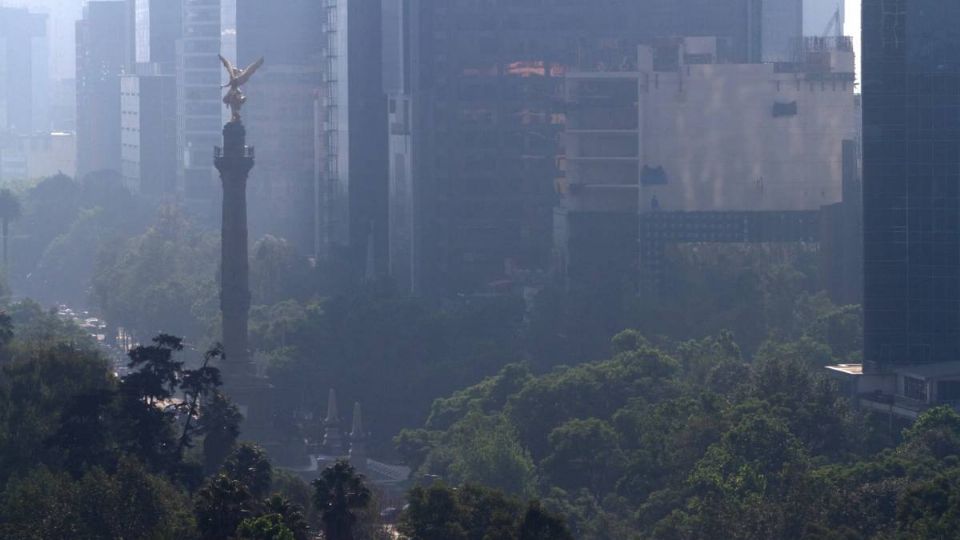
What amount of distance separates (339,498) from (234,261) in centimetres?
5625

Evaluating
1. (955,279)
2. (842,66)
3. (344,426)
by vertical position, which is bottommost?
(344,426)

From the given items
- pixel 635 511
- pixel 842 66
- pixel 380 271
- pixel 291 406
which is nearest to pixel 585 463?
pixel 635 511

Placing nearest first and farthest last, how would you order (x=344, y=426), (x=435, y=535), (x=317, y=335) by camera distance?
1. (x=435, y=535)
2. (x=344, y=426)
3. (x=317, y=335)

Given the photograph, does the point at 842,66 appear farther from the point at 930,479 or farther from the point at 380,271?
the point at 930,479

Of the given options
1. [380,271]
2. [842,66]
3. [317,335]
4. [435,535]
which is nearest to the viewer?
[435,535]

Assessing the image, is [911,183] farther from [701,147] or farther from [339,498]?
[339,498]

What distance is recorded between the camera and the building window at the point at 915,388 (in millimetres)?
102812

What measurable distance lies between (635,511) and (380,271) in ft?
319

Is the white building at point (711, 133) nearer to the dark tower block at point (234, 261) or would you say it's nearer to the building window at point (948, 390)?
A: the dark tower block at point (234, 261)

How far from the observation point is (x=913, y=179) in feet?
359

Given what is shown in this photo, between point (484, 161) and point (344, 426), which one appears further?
point (484, 161)

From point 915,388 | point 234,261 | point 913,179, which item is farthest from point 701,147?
point 915,388

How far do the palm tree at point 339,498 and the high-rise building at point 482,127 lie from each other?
101 meters

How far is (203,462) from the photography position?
84.2m
